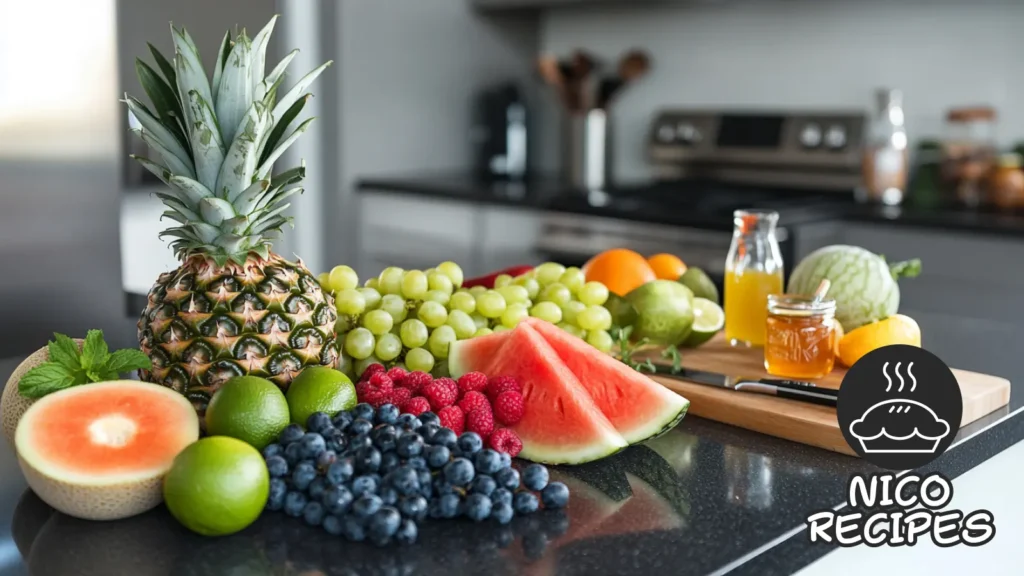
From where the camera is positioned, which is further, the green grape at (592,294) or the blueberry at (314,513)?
the green grape at (592,294)

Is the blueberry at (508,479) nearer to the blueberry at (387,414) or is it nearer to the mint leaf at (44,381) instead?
the blueberry at (387,414)

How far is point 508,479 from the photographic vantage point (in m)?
1.08

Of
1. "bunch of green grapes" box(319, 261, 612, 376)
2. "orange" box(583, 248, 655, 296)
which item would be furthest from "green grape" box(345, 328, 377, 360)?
"orange" box(583, 248, 655, 296)

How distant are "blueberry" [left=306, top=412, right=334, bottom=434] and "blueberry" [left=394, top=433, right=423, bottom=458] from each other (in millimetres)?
96

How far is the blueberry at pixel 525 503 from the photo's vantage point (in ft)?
3.53

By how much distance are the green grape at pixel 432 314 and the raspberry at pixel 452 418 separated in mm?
317

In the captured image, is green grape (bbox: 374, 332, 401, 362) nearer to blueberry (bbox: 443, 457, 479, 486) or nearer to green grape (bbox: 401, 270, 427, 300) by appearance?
green grape (bbox: 401, 270, 427, 300)

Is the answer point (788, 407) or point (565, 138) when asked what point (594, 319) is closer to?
point (788, 407)

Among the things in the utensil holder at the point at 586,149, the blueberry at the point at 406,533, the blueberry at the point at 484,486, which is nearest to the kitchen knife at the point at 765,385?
the blueberry at the point at 484,486

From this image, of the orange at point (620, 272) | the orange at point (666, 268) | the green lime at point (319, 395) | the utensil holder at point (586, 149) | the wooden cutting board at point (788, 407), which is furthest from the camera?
the utensil holder at point (586, 149)

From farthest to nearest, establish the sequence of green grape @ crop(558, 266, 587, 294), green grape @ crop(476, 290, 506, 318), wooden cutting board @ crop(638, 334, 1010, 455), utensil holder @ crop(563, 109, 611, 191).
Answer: utensil holder @ crop(563, 109, 611, 191) < green grape @ crop(558, 266, 587, 294) < green grape @ crop(476, 290, 506, 318) < wooden cutting board @ crop(638, 334, 1010, 455)

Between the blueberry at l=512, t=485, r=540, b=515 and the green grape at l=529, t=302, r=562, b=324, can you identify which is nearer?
the blueberry at l=512, t=485, r=540, b=515

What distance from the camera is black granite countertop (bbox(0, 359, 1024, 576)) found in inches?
38.5

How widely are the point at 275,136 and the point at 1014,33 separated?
301 centimetres
